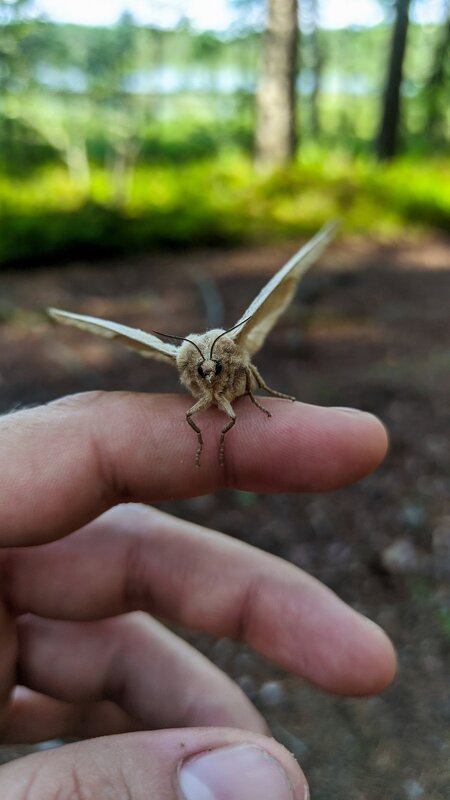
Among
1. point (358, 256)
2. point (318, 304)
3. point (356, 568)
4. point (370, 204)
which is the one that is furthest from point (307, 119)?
point (356, 568)

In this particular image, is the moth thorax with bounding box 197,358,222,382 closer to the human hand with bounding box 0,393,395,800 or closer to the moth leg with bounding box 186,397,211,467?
the moth leg with bounding box 186,397,211,467

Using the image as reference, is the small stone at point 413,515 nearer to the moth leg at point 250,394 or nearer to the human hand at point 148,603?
the human hand at point 148,603

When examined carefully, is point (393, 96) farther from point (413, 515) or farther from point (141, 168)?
point (413, 515)

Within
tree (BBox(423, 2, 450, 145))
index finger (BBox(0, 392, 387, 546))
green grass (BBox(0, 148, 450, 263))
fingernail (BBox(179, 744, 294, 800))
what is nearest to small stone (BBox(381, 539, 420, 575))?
index finger (BBox(0, 392, 387, 546))

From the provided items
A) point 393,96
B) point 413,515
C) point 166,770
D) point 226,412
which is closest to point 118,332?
point 226,412

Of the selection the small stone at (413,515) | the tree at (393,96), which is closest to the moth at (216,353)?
the small stone at (413,515)

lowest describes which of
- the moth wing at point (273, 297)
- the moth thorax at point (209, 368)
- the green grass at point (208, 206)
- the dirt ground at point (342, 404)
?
the dirt ground at point (342, 404)
